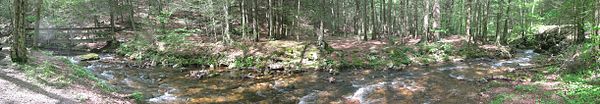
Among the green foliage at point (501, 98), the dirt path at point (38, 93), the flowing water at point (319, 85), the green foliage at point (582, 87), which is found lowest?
the flowing water at point (319, 85)

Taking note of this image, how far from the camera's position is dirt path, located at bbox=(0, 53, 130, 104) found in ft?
44.9

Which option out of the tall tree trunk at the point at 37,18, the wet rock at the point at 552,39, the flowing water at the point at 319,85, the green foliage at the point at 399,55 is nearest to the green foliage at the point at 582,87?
the flowing water at the point at 319,85


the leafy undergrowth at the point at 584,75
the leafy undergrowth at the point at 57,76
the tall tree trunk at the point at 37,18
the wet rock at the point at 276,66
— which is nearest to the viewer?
the leafy undergrowth at the point at 584,75

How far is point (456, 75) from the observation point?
22.8 meters

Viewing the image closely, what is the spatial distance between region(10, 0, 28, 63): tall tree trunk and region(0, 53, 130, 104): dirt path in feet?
6.85

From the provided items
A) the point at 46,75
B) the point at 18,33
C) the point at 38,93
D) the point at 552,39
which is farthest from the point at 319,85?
the point at 552,39

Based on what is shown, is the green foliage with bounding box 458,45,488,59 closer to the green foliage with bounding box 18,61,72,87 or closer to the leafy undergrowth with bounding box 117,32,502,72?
the leafy undergrowth with bounding box 117,32,502,72

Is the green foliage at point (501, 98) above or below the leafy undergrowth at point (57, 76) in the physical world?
below

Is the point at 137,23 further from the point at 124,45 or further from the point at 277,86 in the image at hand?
the point at 277,86

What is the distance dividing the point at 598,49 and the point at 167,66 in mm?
26102

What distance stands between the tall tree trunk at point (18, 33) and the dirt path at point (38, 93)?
2089mm

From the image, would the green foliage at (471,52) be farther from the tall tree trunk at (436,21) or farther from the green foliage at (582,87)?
the green foliage at (582,87)

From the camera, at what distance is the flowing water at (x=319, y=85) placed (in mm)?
18016

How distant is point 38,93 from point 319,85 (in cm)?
1250
